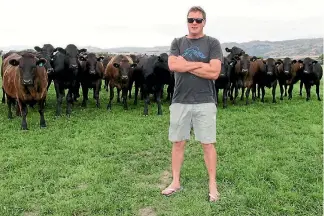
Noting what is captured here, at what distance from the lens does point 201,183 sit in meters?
6.88

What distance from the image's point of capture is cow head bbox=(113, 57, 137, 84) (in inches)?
565

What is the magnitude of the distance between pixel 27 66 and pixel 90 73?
4.26 metres

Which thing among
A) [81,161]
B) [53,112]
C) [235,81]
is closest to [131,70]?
[53,112]

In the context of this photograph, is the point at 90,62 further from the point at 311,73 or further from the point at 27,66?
the point at 311,73

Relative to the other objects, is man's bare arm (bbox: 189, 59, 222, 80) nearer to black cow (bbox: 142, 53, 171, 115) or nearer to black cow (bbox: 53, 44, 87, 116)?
black cow (bbox: 142, 53, 171, 115)

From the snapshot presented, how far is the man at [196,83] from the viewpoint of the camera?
575cm

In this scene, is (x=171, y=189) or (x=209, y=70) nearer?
(x=209, y=70)

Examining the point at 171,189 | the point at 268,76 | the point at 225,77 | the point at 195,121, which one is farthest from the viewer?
the point at 268,76

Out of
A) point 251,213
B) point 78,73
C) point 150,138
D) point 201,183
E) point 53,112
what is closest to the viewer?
point 251,213

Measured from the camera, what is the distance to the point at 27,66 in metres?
10.4

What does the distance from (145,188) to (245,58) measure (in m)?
10.6

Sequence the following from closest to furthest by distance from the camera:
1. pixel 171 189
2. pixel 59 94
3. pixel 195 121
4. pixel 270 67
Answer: pixel 195 121
pixel 171 189
pixel 59 94
pixel 270 67

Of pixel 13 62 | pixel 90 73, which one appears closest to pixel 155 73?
pixel 90 73

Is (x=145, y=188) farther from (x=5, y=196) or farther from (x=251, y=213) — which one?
(x=5, y=196)
